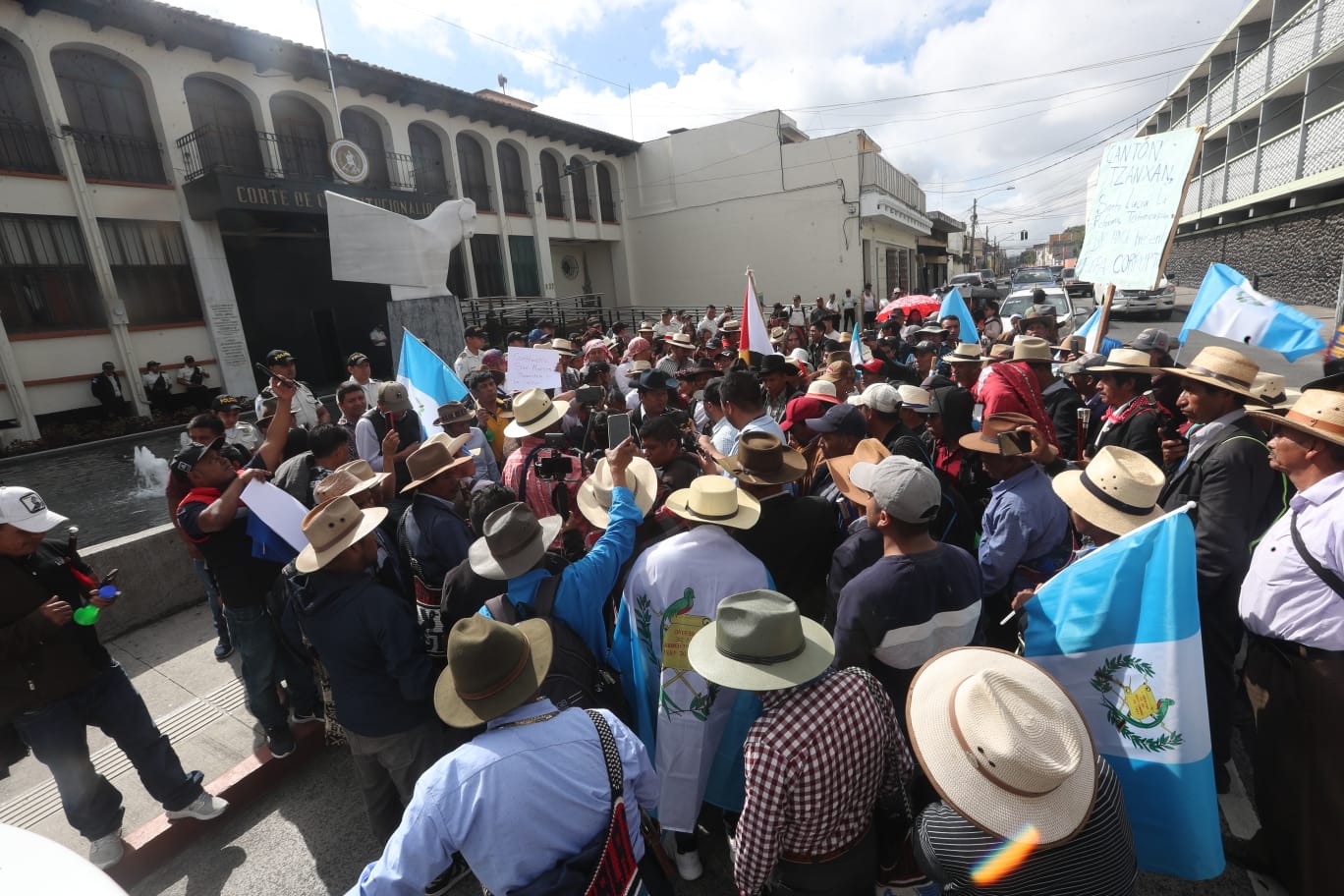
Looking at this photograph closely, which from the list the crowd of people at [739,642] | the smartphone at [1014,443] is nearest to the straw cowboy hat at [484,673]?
the crowd of people at [739,642]

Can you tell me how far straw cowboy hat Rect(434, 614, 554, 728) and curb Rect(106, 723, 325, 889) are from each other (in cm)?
232

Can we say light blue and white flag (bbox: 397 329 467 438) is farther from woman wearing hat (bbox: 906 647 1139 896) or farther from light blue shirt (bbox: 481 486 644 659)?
woman wearing hat (bbox: 906 647 1139 896)

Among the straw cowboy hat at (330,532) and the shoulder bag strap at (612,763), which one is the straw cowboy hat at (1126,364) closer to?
the shoulder bag strap at (612,763)

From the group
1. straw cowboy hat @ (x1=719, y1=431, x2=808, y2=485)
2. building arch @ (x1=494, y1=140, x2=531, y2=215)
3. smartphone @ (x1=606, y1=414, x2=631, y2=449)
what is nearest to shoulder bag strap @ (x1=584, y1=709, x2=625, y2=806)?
straw cowboy hat @ (x1=719, y1=431, x2=808, y2=485)

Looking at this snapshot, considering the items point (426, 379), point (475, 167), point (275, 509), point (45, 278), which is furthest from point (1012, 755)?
point (475, 167)

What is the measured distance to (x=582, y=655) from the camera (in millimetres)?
2467

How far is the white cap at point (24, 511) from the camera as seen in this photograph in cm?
258

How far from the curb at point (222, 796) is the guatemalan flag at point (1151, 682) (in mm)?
3863

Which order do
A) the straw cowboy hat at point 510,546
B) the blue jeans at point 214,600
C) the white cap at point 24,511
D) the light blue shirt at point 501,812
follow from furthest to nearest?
the blue jeans at point 214,600, the white cap at point 24,511, the straw cowboy hat at point 510,546, the light blue shirt at point 501,812

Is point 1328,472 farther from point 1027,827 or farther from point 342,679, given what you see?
point 342,679

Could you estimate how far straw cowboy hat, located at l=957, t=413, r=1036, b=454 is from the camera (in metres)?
3.16

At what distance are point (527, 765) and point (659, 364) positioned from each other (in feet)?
20.2

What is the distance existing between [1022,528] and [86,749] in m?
4.36

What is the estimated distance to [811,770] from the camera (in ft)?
5.88
